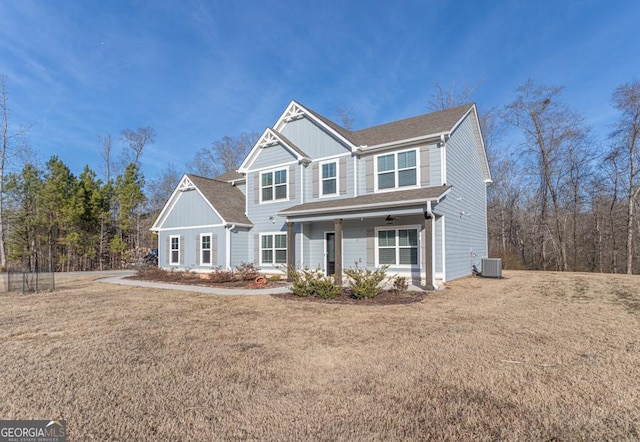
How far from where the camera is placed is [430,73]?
24.3 m

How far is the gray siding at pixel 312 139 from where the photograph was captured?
1437cm

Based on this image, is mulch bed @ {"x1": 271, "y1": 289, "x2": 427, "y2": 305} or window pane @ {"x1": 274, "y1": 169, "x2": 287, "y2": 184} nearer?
mulch bed @ {"x1": 271, "y1": 289, "x2": 427, "y2": 305}

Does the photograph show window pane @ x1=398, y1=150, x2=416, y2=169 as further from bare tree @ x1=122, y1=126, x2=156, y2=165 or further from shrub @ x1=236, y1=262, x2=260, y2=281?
bare tree @ x1=122, y1=126, x2=156, y2=165

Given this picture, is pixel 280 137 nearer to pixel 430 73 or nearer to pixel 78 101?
pixel 78 101

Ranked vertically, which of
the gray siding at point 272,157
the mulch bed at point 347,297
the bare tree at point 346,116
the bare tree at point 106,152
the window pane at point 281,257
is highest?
the bare tree at point 346,116

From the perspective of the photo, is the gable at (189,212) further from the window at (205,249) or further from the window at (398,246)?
the window at (398,246)

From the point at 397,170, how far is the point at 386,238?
2815 millimetres

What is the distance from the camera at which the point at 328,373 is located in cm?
388

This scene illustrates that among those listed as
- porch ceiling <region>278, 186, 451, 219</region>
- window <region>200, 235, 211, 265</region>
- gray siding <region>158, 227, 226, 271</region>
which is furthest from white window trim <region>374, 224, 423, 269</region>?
window <region>200, 235, 211, 265</region>

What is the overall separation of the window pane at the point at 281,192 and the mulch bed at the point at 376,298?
6411mm

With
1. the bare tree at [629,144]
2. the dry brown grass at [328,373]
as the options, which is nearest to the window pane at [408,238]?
the dry brown grass at [328,373]

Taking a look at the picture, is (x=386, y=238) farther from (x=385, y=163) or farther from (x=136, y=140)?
(x=136, y=140)

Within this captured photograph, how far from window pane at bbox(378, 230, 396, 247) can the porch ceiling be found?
1.49 meters

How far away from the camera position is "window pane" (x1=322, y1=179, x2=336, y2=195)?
14.3 metres
